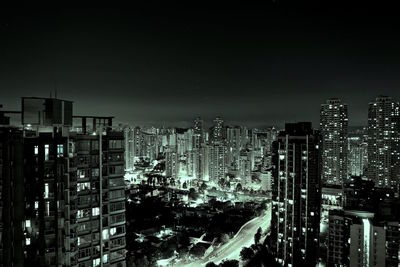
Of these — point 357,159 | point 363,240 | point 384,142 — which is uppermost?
point 384,142

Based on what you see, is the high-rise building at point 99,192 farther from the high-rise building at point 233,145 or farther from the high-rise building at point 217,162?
the high-rise building at point 233,145

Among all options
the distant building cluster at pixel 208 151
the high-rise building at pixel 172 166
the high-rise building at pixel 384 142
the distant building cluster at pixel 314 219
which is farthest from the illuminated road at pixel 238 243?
the high-rise building at pixel 172 166

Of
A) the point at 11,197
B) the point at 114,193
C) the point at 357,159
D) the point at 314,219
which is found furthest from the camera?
the point at 357,159

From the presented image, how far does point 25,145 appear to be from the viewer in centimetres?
310

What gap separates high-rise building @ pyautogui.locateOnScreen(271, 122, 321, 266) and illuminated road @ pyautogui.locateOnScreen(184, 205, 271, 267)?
1275 millimetres

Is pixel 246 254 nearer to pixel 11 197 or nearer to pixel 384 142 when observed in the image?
pixel 11 197

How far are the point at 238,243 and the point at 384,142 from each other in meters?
8.94

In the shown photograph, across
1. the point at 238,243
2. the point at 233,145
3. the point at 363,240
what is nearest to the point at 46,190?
the point at 363,240

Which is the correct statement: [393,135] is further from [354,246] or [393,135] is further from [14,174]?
[14,174]

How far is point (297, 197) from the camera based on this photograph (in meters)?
7.17

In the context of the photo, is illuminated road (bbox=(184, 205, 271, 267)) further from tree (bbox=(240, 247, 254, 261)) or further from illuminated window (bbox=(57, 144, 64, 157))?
illuminated window (bbox=(57, 144, 64, 157))

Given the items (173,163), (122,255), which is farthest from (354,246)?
(173,163)

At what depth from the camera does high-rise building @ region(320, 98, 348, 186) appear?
16000 mm

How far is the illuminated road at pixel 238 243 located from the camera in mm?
7816
